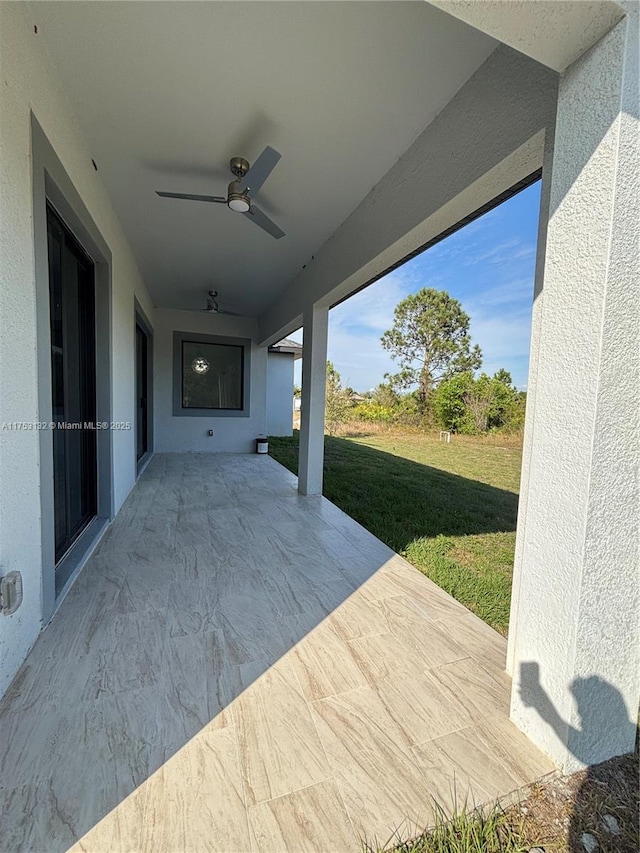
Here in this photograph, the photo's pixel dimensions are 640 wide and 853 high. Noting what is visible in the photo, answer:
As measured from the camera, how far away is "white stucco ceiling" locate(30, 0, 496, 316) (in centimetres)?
155

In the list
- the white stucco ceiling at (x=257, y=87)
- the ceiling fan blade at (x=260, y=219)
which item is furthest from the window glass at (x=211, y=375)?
the ceiling fan blade at (x=260, y=219)

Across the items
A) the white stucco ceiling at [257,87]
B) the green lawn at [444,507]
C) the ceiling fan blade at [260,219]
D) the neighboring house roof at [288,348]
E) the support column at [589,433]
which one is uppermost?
the white stucco ceiling at [257,87]

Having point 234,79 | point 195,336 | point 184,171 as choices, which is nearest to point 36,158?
point 234,79

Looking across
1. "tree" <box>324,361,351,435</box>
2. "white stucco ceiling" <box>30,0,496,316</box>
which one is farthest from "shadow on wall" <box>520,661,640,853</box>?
"tree" <box>324,361,351,435</box>

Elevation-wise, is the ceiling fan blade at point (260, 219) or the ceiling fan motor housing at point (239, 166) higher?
the ceiling fan motor housing at point (239, 166)

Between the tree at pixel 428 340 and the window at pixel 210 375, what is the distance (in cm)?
771

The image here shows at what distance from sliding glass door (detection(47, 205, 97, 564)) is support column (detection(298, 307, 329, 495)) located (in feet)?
7.47

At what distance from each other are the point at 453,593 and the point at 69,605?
2.36 meters

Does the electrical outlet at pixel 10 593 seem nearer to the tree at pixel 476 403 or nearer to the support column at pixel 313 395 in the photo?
the support column at pixel 313 395

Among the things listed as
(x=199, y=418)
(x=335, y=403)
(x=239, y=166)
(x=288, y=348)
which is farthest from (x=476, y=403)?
(x=239, y=166)

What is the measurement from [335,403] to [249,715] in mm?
12448

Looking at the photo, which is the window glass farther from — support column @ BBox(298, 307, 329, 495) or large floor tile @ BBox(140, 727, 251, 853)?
large floor tile @ BBox(140, 727, 251, 853)

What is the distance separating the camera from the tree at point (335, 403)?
13336mm

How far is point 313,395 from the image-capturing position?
14.3 feet
